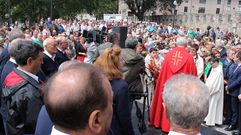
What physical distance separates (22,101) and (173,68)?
3797 millimetres

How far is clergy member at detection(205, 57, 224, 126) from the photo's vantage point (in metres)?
7.17

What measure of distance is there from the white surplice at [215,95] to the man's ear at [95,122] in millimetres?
6110

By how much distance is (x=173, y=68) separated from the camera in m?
6.25

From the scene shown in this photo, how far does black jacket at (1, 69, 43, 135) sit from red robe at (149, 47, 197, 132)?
350 cm

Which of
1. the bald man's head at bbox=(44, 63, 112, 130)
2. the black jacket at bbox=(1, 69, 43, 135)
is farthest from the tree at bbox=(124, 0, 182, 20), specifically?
the bald man's head at bbox=(44, 63, 112, 130)

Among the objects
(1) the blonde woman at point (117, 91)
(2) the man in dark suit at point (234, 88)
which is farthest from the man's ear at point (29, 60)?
(2) the man in dark suit at point (234, 88)

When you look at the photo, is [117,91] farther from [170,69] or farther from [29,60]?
[170,69]

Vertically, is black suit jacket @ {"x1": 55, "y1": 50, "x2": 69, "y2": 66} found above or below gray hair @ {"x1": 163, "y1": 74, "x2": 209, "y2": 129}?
below

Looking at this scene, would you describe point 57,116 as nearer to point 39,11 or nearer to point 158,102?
point 158,102

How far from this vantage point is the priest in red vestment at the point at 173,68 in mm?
6195

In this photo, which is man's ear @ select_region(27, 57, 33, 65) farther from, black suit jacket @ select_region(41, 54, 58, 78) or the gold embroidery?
the gold embroidery

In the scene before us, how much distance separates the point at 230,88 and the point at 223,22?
40802 mm

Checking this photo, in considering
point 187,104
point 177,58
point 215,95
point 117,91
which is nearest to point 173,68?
point 177,58

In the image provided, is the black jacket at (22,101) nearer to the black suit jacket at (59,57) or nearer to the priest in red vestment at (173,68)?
the black suit jacket at (59,57)
